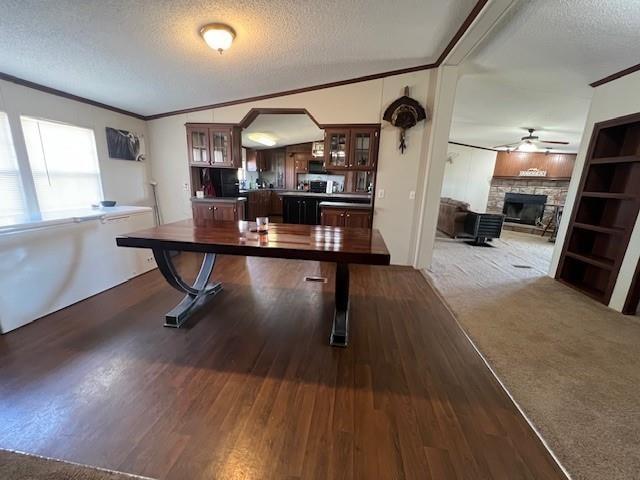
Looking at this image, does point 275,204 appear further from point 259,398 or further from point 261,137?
point 259,398

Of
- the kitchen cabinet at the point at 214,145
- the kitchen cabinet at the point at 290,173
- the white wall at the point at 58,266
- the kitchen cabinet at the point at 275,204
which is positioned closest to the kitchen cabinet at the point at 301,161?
the kitchen cabinet at the point at 290,173

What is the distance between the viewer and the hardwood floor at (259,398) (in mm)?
1252

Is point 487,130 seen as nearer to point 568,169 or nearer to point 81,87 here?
point 568,169

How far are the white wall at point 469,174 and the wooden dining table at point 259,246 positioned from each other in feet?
23.1

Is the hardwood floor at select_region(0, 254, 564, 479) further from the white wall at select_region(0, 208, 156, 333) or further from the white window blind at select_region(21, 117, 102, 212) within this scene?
the white window blind at select_region(21, 117, 102, 212)

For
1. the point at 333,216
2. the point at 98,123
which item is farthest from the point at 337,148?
the point at 98,123

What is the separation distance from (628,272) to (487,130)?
4.37 m

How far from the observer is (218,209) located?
14.9 ft

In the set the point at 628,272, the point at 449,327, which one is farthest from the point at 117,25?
the point at 628,272

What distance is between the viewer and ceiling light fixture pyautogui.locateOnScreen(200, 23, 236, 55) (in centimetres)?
221

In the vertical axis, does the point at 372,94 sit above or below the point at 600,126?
above

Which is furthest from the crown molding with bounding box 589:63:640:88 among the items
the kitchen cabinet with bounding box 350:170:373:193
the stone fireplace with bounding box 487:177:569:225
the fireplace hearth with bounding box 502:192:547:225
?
the stone fireplace with bounding box 487:177:569:225

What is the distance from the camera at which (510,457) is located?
1.29 m

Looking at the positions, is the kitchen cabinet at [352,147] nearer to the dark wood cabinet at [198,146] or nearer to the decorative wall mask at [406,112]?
the decorative wall mask at [406,112]
